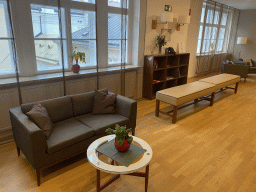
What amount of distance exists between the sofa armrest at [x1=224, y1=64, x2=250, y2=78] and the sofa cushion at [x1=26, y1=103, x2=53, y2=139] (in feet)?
22.3

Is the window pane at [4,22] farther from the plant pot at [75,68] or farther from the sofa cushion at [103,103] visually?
the sofa cushion at [103,103]

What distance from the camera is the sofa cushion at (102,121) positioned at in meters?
2.63

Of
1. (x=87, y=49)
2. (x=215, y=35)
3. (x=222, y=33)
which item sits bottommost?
(x=87, y=49)

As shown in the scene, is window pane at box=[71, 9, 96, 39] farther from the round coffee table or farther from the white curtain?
the white curtain

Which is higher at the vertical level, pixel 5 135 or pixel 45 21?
pixel 45 21

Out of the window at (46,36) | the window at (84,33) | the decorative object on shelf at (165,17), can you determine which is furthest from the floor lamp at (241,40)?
the window at (46,36)

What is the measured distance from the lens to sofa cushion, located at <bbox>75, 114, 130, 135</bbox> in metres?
2.63

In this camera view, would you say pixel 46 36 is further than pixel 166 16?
No

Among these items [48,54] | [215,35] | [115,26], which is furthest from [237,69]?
[48,54]

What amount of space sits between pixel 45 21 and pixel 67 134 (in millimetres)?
2028

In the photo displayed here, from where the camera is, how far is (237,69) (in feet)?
23.0

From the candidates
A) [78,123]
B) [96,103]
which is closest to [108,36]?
[96,103]

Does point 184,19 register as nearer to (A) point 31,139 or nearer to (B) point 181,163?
(B) point 181,163

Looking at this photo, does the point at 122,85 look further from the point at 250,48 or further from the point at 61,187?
the point at 250,48
